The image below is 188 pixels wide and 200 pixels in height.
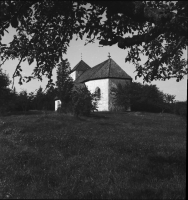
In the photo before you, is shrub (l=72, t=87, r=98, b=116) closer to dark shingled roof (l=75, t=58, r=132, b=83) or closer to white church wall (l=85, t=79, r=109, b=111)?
white church wall (l=85, t=79, r=109, b=111)

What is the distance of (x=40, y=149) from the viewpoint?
32.4 feet

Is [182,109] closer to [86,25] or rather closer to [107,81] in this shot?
[107,81]

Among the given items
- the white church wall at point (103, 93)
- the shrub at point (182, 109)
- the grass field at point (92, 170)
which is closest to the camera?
the grass field at point (92, 170)

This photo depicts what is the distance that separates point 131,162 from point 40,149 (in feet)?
13.7

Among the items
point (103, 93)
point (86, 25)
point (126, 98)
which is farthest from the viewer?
point (103, 93)

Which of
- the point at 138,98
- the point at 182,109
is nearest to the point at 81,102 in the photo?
the point at 182,109

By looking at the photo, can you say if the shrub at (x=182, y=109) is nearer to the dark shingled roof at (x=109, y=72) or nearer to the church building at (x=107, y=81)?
the church building at (x=107, y=81)

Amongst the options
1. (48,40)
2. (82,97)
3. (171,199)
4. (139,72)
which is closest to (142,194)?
(171,199)

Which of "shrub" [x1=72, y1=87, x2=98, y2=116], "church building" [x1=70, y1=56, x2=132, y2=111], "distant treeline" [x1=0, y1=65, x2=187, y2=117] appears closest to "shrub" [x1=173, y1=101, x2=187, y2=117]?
"distant treeline" [x1=0, y1=65, x2=187, y2=117]

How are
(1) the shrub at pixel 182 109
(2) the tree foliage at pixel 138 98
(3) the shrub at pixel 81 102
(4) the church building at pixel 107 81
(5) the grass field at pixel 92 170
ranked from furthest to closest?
1. (4) the church building at pixel 107 81
2. (2) the tree foliage at pixel 138 98
3. (1) the shrub at pixel 182 109
4. (3) the shrub at pixel 81 102
5. (5) the grass field at pixel 92 170

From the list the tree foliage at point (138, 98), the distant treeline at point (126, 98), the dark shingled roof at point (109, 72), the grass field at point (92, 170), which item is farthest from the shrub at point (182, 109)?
the grass field at point (92, 170)

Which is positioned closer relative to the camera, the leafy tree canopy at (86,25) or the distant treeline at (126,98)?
the leafy tree canopy at (86,25)

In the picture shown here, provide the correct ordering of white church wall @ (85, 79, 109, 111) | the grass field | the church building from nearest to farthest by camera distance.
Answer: the grass field < the church building < white church wall @ (85, 79, 109, 111)

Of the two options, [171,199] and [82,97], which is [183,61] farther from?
[82,97]
